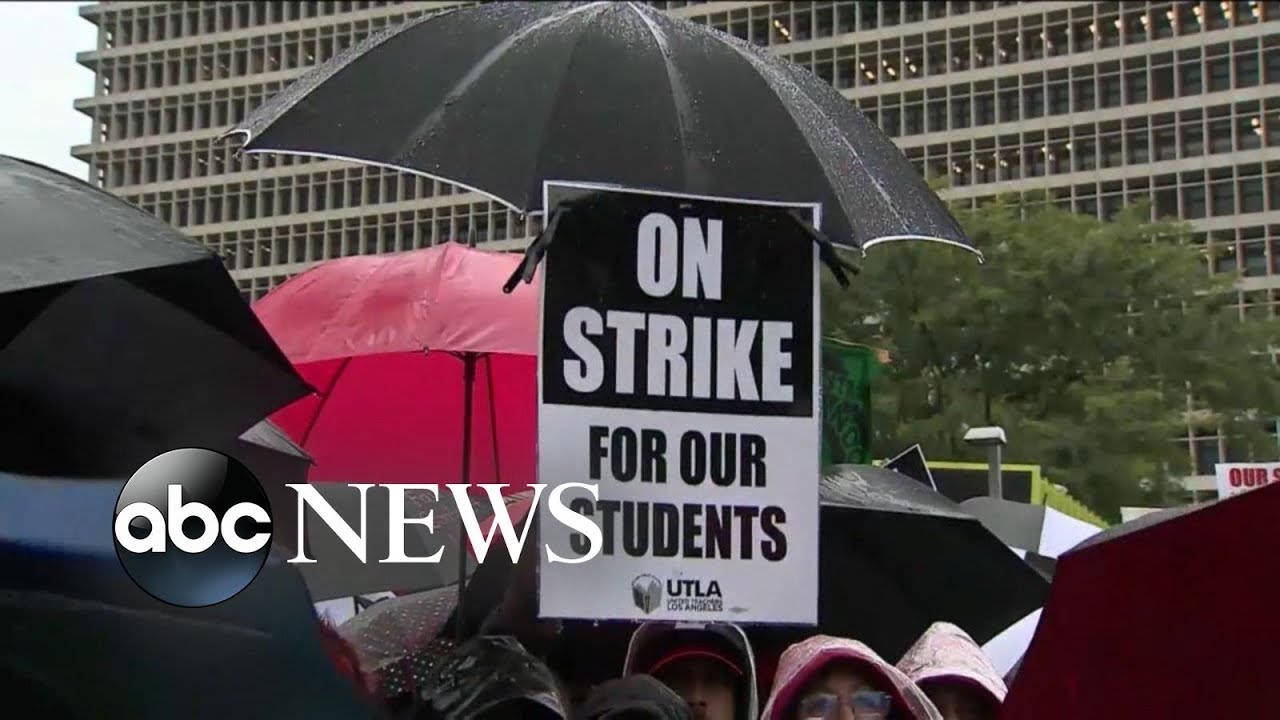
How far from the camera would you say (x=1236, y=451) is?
27469mm

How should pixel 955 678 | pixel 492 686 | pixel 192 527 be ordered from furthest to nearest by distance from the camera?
pixel 955 678, pixel 492 686, pixel 192 527

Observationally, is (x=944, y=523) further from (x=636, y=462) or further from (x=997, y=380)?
(x=997, y=380)

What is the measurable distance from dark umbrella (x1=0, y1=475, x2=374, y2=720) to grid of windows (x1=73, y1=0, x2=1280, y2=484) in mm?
40837

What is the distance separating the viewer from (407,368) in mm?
6676

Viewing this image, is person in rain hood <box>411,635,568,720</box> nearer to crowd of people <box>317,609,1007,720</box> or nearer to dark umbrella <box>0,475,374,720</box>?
crowd of people <box>317,609,1007,720</box>

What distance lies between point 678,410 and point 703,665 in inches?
29.3

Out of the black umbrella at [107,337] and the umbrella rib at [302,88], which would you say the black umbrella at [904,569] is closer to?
the umbrella rib at [302,88]

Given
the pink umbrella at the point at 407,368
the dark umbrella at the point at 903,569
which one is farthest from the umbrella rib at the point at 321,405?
the dark umbrella at the point at 903,569

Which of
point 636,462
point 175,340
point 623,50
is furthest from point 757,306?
point 175,340

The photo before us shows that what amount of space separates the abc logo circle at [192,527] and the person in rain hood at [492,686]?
972mm

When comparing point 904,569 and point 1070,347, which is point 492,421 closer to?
point 904,569

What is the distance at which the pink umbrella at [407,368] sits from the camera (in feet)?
19.1

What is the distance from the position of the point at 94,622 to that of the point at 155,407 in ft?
1.91

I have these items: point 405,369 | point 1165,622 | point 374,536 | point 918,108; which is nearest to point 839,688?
point 374,536
